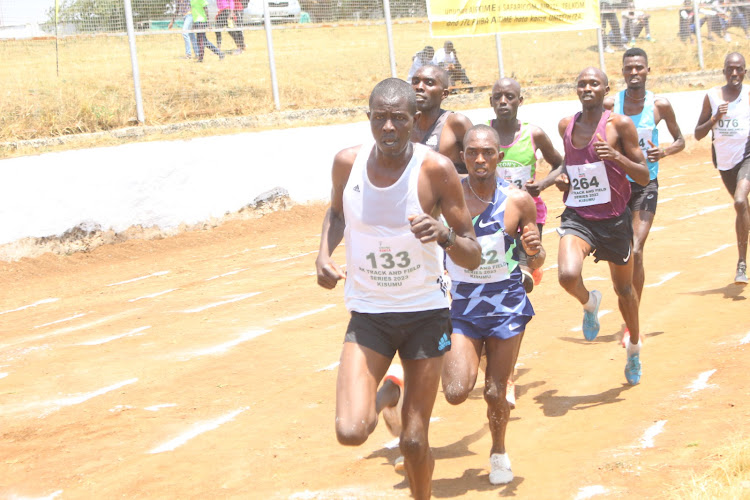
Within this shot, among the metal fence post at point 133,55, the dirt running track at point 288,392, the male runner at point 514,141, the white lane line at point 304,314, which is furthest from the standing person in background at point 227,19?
the male runner at point 514,141

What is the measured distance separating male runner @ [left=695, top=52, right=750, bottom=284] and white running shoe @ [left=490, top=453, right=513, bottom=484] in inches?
216

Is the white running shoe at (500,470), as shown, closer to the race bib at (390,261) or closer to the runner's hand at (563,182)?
the race bib at (390,261)

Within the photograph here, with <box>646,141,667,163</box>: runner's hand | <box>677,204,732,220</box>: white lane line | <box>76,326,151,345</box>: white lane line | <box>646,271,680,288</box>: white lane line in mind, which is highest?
<box>646,141,667,163</box>: runner's hand

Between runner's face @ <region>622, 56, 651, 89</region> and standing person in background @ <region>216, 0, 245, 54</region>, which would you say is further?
standing person in background @ <region>216, 0, 245, 54</region>

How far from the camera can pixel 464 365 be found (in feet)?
17.8

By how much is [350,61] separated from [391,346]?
15.1 m

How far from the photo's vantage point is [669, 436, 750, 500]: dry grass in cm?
439

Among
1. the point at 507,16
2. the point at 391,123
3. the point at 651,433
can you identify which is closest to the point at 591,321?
the point at 651,433

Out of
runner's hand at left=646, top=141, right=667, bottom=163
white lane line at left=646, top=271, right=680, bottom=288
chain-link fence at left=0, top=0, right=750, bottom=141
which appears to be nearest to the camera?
runner's hand at left=646, top=141, right=667, bottom=163

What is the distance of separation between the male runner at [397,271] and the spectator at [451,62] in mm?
15284

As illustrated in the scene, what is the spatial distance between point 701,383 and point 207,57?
41.8ft

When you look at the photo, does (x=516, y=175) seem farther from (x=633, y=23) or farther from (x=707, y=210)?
(x=633, y=23)

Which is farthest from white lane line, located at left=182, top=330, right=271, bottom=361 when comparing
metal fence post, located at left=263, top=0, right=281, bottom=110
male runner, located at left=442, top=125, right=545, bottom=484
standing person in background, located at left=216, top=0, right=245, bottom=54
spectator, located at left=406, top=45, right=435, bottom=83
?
spectator, located at left=406, top=45, right=435, bottom=83

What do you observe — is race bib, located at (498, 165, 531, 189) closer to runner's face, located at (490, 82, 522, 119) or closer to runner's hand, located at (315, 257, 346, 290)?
runner's face, located at (490, 82, 522, 119)
